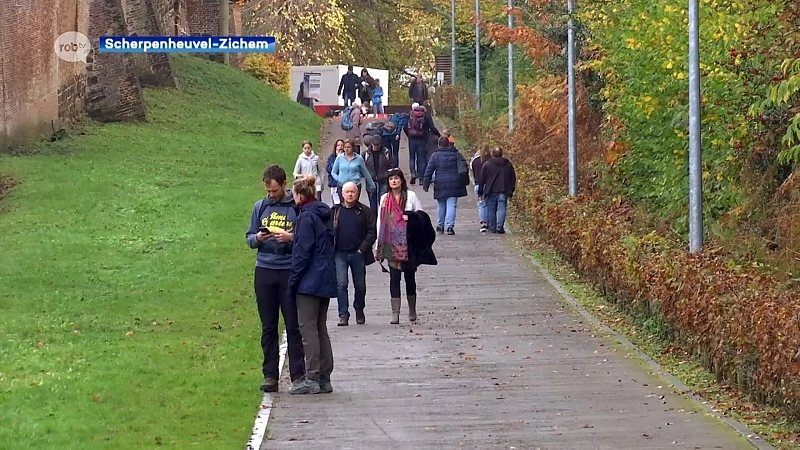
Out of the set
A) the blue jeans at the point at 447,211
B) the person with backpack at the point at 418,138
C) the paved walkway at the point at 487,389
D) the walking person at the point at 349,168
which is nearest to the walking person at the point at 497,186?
the blue jeans at the point at 447,211

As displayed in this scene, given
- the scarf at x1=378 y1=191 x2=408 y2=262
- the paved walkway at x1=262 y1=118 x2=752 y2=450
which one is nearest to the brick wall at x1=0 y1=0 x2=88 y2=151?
the paved walkway at x1=262 y1=118 x2=752 y2=450

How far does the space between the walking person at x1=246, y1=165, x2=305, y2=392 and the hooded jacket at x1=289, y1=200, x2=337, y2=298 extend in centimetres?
11

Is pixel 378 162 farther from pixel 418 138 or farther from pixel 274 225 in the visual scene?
pixel 274 225

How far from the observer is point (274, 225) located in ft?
39.0

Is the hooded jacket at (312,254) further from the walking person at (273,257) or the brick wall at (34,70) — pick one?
the brick wall at (34,70)

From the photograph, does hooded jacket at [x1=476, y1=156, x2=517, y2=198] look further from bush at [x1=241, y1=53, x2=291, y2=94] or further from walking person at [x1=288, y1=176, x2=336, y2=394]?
bush at [x1=241, y1=53, x2=291, y2=94]

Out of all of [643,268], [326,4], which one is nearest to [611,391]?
[643,268]

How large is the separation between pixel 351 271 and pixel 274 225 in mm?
3869

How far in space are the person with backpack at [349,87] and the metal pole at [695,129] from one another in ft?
118

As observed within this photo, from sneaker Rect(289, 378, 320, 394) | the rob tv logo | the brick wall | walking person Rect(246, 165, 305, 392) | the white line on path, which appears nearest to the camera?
the white line on path

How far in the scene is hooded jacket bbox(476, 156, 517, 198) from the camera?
24.3 m

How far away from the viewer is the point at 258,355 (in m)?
13.9

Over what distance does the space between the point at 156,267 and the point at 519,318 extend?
5.73 metres

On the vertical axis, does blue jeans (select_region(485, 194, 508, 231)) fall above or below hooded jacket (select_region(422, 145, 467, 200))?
below
